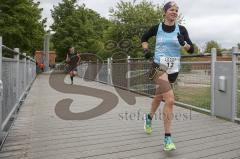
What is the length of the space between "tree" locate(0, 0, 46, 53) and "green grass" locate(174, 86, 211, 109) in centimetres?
2865

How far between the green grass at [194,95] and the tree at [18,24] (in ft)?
94.0

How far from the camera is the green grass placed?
8.27 meters

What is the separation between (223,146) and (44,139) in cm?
251

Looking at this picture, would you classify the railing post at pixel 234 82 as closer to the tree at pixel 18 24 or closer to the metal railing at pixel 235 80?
the metal railing at pixel 235 80

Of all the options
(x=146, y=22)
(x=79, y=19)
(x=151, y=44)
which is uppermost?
(x=79, y=19)

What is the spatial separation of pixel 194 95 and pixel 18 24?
3097 cm

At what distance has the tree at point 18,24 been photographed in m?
36.1

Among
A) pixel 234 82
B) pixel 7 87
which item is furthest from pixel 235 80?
pixel 7 87

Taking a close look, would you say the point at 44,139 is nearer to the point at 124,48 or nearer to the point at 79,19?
the point at 124,48

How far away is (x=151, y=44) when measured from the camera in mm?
20703

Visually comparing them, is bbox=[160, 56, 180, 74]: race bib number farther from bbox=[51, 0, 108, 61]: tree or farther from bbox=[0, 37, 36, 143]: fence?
bbox=[51, 0, 108, 61]: tree

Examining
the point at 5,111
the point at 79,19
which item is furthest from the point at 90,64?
the point at 79,19

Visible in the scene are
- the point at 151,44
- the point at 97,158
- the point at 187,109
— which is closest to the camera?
the point at 97,158

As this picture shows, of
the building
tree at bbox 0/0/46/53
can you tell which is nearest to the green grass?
tree at bbox 0/0/46/53
